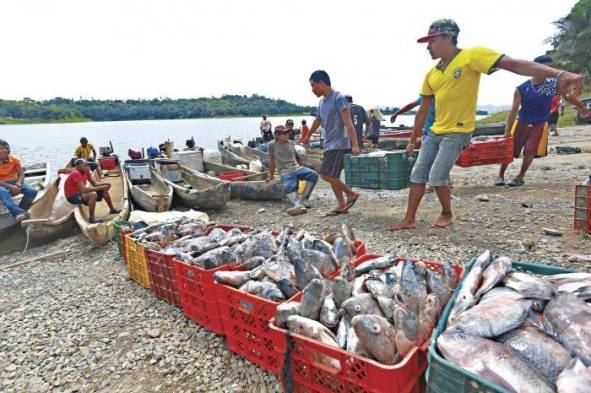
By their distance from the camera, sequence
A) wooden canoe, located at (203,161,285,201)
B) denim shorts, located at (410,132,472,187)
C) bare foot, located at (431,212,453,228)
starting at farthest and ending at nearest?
1. wooden canoe, located at (203,161,285,201)
2. bare foot, located at (431,212,453,228)
3. denim shorts, located at (410,132,472,187)

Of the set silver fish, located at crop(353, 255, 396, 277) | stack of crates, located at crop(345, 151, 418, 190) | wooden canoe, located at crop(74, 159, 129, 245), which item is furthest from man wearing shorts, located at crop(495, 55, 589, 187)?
wooden canoe, located at crop(74, 159, 129, 245)

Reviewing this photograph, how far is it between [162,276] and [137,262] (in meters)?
0.80

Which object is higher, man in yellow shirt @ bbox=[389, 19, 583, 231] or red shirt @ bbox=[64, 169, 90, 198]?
man in yellow shirt @ bbox=[389, 19, 583, 231]

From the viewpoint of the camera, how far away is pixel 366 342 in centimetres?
213

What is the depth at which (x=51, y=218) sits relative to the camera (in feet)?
29.2

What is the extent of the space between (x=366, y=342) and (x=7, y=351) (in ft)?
12.9

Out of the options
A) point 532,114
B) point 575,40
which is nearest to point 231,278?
point 532,114

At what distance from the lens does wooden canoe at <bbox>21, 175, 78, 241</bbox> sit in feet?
25.1

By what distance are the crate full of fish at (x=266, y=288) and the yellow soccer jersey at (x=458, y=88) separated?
2.44 m

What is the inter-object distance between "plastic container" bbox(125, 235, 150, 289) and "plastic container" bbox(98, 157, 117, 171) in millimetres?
10328

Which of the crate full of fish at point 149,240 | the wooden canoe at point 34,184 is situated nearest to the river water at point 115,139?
the wooden canoe at point 34,184

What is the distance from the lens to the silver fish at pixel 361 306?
2.45 meters

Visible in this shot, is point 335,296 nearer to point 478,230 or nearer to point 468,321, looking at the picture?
point 468,321

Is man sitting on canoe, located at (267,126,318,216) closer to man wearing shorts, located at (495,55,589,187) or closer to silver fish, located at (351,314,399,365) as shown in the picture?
man wearing shorts, located at (495,55,589,187)
